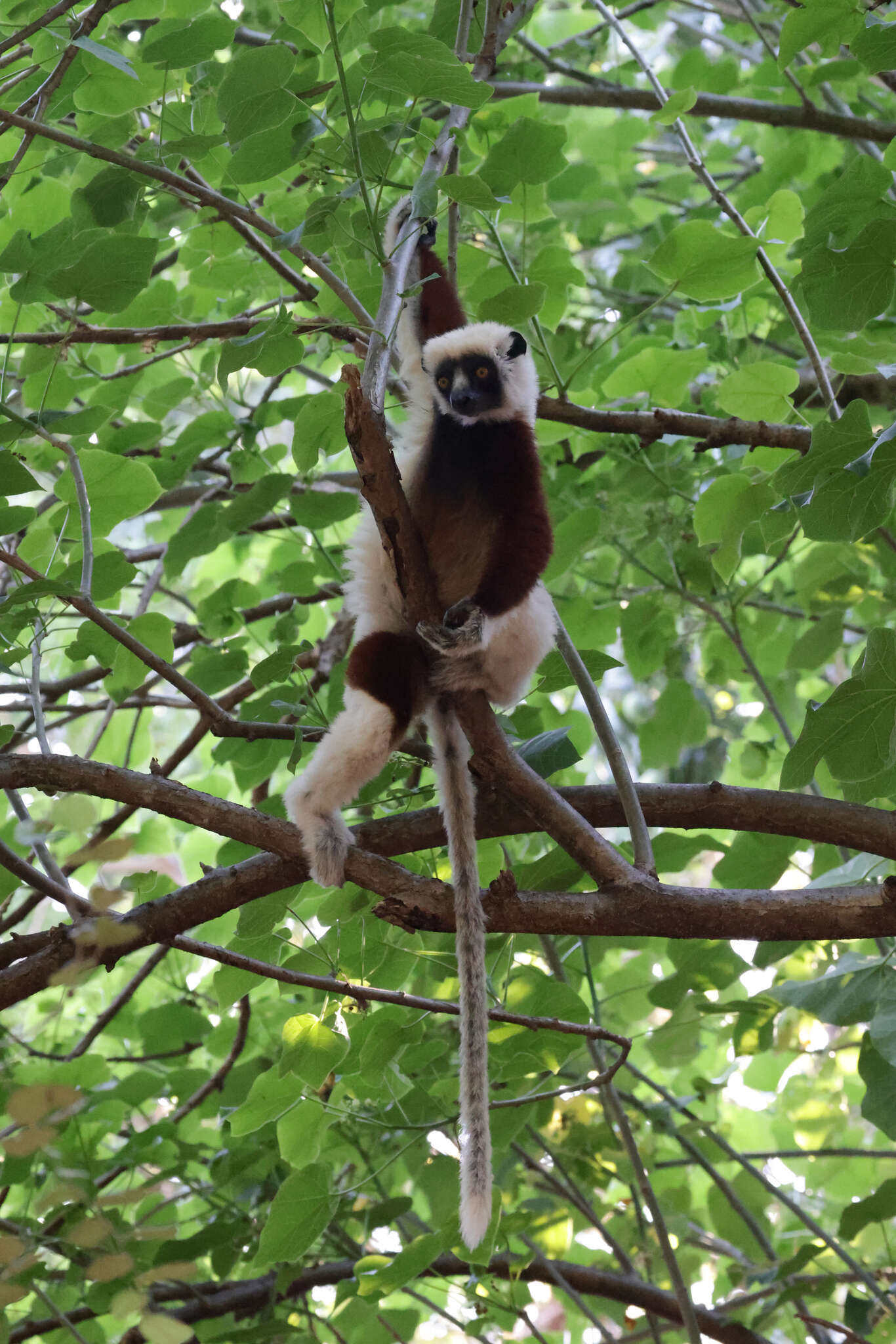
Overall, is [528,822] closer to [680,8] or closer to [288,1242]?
[288,1242]

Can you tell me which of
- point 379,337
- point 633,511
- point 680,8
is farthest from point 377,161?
point 680,8

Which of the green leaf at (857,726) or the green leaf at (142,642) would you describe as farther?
the green leaf at (142,642)

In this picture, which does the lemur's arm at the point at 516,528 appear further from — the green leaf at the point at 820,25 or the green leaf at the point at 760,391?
the green leaf at the point at 820,25

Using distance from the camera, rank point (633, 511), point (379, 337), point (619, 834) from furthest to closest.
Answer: point (619, 834)
point (633, 511)
point (379, 337)

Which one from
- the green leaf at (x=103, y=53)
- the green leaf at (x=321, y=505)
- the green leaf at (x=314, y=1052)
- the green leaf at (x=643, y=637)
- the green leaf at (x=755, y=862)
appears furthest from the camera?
the green leaf at (x=643, y=637)

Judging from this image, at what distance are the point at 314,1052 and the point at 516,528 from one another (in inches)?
75.7

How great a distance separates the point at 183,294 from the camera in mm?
5352

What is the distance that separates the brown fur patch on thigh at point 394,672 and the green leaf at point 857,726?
1.29 meters

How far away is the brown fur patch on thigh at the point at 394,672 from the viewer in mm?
3908

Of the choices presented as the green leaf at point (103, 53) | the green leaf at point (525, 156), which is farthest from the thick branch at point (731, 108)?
the green leaf at point (103, 53)

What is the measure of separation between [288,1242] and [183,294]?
13.3 ft

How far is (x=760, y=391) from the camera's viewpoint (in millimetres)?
3764

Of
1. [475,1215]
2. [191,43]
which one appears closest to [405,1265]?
[475,1215]

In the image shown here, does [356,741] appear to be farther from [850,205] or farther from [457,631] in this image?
[850,205]
